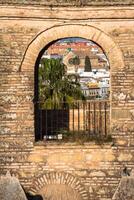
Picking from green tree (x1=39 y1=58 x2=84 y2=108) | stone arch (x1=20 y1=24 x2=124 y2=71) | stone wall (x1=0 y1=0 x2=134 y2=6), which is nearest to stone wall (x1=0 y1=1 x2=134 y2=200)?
stone arch (x1=20 y1=24 x2=124 y2=71)

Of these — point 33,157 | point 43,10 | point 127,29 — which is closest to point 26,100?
point 33,157

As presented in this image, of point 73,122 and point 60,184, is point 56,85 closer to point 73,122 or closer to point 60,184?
point 73,122

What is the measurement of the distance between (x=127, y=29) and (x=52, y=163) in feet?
9.30

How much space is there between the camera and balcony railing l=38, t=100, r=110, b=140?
30.7ft

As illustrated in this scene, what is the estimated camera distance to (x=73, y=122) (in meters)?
9.80

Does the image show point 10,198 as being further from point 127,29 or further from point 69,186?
point 127,29

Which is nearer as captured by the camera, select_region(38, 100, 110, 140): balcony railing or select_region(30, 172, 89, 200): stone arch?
select_region(30, 172, 89, 200): stone arch

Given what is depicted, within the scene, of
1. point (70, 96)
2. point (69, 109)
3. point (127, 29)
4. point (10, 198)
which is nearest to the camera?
point (10, 198)

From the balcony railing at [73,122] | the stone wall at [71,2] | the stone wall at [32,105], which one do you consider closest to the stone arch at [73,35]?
the stone wall at [32,105]

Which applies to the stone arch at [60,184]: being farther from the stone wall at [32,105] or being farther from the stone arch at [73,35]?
the stone arch at [73,35]

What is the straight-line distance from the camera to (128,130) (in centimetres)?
861

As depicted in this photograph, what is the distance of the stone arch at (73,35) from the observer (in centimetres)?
852

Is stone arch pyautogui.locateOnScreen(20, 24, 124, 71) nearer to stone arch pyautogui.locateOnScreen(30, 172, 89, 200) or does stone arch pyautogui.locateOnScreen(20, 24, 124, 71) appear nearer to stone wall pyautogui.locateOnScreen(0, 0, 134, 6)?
stone wall pyautogui.locateOnScreen(0, 0, 134, 6)

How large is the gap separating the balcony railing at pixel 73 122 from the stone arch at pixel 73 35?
1237mm
